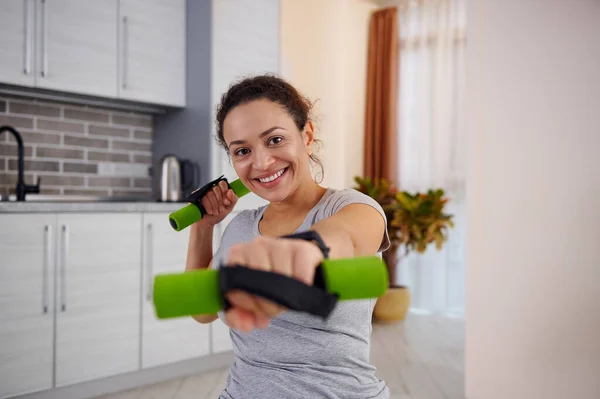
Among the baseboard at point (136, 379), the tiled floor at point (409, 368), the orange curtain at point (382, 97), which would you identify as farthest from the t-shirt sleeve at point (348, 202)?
the orange curtain at point (382, 97)

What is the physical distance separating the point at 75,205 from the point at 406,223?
2.59 meters

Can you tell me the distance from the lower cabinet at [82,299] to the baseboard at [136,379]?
0.05 m

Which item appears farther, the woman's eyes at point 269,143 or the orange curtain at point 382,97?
the orange curtain at point 382,97

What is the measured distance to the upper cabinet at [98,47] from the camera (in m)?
2.90

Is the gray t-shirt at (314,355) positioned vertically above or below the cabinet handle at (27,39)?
below

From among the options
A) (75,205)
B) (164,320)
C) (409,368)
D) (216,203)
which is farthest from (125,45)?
(409,368)

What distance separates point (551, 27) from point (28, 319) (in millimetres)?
2620

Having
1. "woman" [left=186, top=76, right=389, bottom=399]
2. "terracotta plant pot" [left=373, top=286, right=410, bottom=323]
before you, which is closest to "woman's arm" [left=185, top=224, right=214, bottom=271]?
"woman" [left=186, top=76, right=389, bottom=399]

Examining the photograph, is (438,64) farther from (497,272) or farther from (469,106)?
(497,272)

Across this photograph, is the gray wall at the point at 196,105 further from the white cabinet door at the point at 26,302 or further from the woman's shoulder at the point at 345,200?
the woman's shoulder at the point at 345,200

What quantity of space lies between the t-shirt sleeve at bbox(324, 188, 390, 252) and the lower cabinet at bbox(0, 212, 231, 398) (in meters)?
2.01

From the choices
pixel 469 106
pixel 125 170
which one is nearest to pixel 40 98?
pixel 125 170

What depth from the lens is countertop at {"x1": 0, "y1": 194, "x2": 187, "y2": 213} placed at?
2.62 m

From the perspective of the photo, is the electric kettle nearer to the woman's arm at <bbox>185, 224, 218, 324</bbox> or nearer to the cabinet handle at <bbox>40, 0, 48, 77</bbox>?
the cabinet handle at <bbox>40, 0, 48, 77</bbox>
